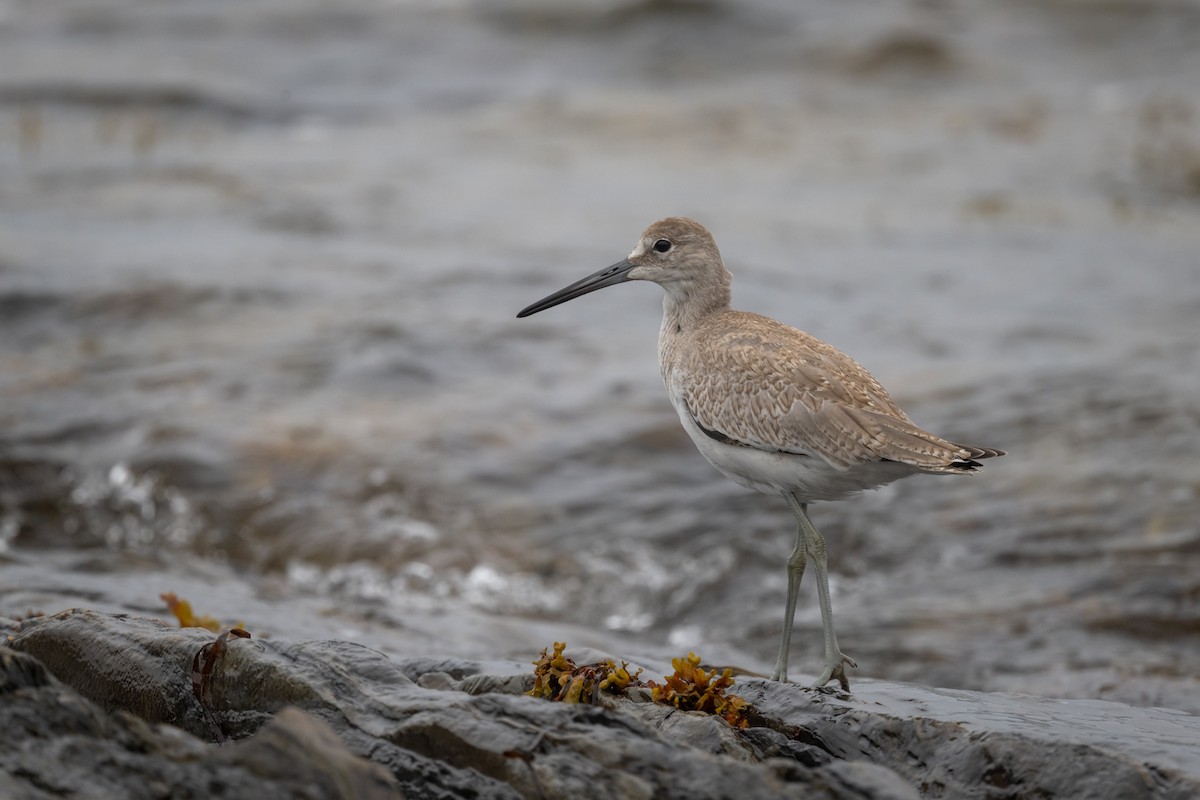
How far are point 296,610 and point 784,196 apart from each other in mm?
12142

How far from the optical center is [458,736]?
435 centimetres

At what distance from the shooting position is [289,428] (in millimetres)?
12008

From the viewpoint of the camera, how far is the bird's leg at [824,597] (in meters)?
5.98

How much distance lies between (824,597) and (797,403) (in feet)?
3.09

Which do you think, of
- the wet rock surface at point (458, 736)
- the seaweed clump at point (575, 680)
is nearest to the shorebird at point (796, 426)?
the wet rock surface at point (458, 736)

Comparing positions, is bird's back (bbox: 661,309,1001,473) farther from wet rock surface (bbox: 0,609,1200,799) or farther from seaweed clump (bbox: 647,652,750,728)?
seaweed clump (bbox: 647,652,750,728)

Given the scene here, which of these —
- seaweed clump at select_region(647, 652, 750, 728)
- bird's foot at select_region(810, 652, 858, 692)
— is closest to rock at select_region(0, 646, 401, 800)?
seaweed clump at select_region(647, 652, 750, 728)

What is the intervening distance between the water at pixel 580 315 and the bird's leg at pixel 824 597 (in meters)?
2.19

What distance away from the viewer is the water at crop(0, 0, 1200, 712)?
971cm

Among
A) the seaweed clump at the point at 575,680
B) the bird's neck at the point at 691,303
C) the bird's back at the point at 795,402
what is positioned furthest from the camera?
the bird's neck at the point at 691,303

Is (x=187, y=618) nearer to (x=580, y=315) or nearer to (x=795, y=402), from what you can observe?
(x=795, y=402)

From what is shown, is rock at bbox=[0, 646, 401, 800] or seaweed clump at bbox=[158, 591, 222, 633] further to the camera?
seaweed clump at bbox=[158, 591, 222, 633]

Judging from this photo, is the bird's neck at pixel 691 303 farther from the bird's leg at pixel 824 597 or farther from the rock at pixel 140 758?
the rock at pixel 140 758

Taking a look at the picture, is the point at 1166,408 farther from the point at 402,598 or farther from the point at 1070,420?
the point at 402,598
